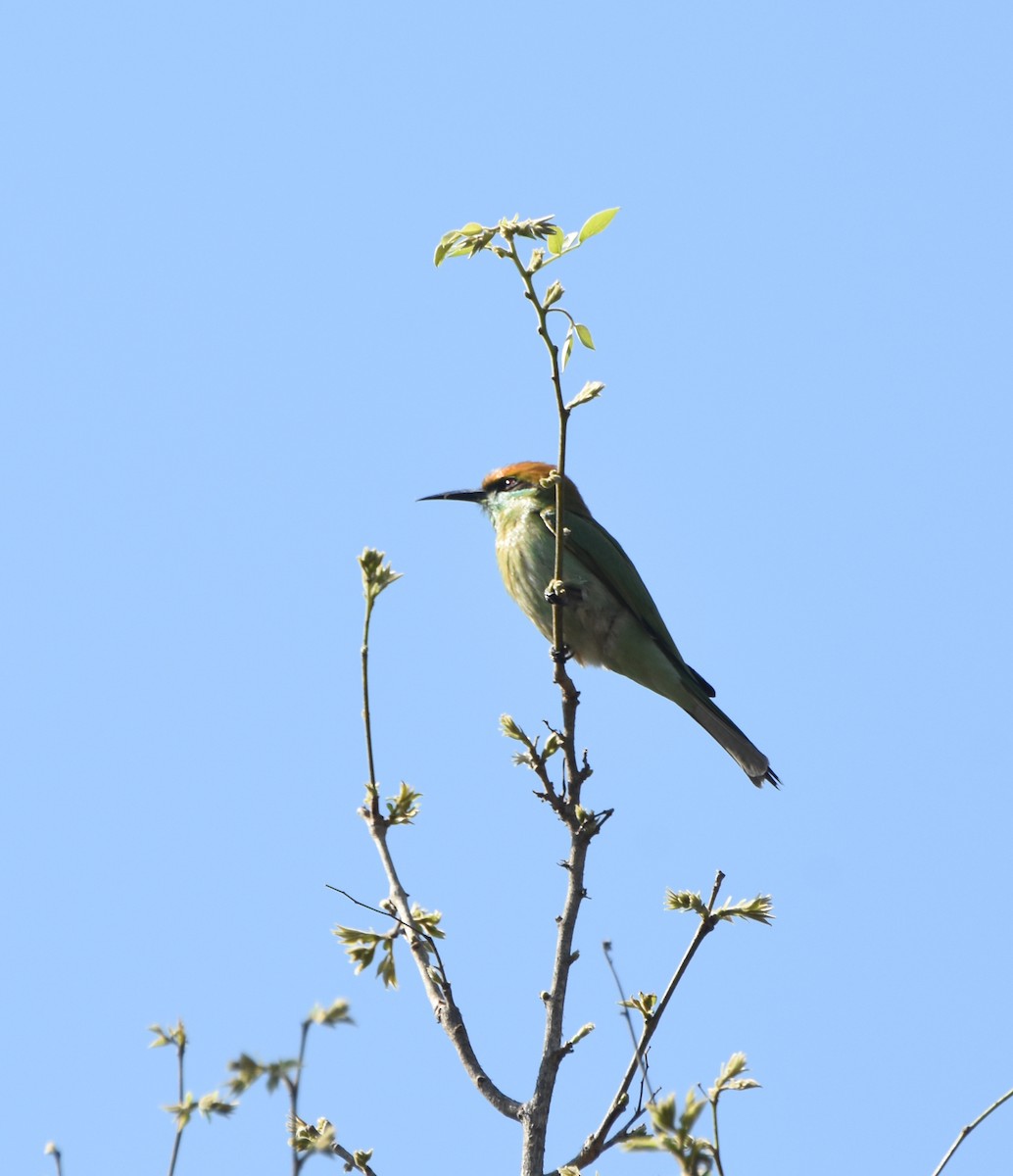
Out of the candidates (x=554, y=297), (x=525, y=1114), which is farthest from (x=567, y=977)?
(x=554, y=297)

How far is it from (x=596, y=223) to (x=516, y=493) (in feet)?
11.6

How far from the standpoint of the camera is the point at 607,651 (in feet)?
19.8

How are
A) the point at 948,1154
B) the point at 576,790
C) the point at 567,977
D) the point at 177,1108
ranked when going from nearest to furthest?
1. the point at 177,1108
2. the point at 948,1154
3. the point at 567,977
4. the point at 576,790

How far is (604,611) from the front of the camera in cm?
598

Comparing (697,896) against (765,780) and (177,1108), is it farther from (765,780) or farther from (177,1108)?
(765,780)

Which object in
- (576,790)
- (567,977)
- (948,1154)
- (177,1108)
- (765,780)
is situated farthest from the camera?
(765,780)

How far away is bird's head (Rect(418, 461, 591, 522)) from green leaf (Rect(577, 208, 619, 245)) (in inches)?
129

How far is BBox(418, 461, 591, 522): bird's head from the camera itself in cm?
623

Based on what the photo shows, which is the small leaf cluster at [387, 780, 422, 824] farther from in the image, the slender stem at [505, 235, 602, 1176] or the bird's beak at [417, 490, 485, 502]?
the bird's beak at [417, 490, 485, 502]

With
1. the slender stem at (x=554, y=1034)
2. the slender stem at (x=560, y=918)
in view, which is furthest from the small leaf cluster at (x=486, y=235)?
the slender stem at (x=554, y=1034)

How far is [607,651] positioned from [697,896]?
305 centimetres

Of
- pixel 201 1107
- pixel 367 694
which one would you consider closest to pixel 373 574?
pixel 367 694

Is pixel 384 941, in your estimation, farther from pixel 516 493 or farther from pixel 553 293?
pixel 516 493

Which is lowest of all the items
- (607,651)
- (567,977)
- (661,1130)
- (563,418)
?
(661,1130)
